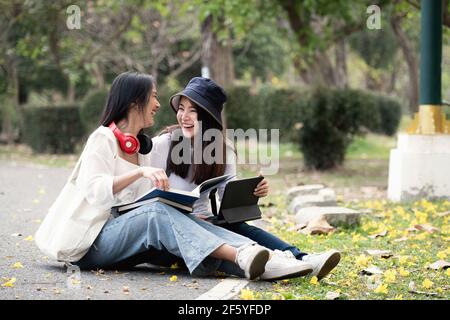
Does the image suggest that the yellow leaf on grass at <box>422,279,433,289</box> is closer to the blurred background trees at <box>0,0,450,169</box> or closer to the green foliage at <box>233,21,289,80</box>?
the blurred background trees at <box>0,0,450,169</box>

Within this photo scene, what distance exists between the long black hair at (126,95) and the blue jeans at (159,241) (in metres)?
0.67

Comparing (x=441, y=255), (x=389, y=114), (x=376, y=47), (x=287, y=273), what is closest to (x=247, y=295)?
(x=287, y=273)

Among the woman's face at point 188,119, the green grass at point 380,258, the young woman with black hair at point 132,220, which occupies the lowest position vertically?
the green grass at point 380,258

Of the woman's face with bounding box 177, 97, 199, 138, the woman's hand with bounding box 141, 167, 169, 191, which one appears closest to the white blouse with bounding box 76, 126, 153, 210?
the woman's hand with bounding box 141, 167, 169, 191

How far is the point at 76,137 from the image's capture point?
21.0 m

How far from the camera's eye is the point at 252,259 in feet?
16.9

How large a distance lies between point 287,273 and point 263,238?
→ 0.53m

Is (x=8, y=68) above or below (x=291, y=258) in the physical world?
above

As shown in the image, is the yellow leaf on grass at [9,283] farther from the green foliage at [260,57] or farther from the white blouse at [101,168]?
the green foliage at [260,57]

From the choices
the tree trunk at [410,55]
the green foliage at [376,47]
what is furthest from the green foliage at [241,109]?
the green foliage at [376,47]

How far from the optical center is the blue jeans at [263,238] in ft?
18.7
